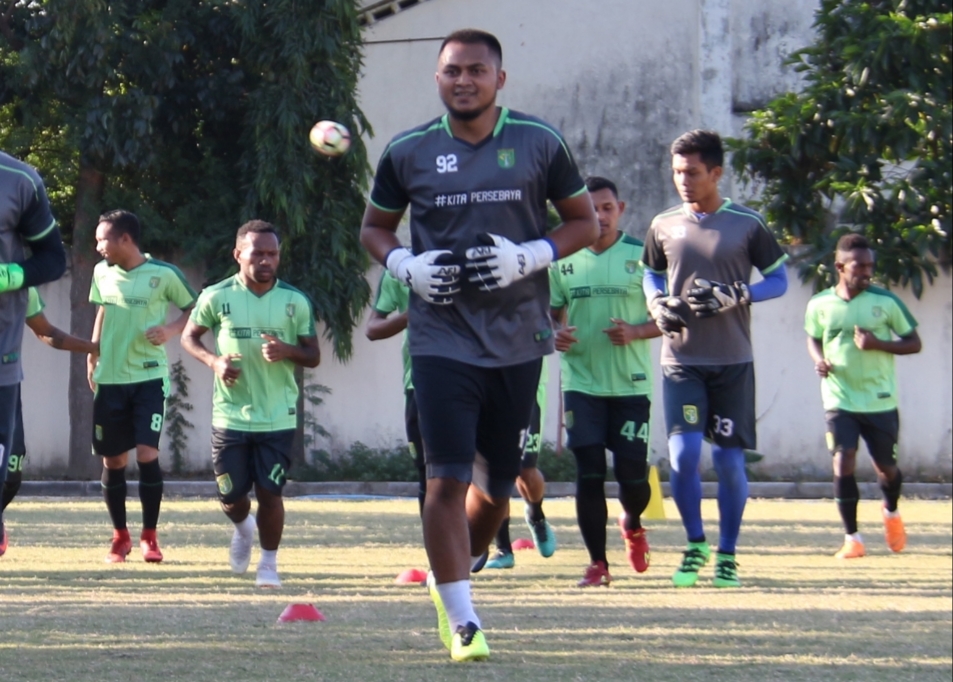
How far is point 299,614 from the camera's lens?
22.4 feet

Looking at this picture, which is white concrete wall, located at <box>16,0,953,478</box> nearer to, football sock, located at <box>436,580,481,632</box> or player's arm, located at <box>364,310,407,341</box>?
player's arm, located at <box>364,310,407,341</box>

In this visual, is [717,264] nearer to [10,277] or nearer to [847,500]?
[847,500]

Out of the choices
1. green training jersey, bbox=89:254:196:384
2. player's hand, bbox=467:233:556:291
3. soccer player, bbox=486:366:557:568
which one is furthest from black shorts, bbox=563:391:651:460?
player's hand, bbox=467:233:556:291

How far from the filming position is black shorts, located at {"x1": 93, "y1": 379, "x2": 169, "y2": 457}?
33.0 feet

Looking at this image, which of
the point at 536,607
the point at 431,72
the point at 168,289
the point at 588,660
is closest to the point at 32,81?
the point at 431,72

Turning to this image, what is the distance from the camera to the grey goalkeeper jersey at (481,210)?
18.2ft

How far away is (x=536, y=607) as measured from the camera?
7.42m

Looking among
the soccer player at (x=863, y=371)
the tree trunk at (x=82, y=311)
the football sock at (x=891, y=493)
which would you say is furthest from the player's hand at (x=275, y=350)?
the tree trunk at (x=82, y=311)

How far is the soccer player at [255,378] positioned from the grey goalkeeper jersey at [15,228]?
3152mm

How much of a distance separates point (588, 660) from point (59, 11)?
14598mm

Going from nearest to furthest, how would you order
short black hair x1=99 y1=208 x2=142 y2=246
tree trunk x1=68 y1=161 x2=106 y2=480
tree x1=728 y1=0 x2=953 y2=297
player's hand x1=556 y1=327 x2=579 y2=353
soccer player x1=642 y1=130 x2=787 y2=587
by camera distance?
soccer player x1=642 y1=130 x2=787 y2=587 → player's hand x1=556 y1=327 x2=579 y2=353 → short black hair x1=99 y1=208 x2=142 y2=246 → tree x1=728 y1=0 x2=953 y2=297 → tree trunk x1=68 y1=161 x2=106 y2=480

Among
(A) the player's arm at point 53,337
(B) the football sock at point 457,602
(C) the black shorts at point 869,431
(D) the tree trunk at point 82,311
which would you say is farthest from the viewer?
(D) the tree trunk at point 82,311

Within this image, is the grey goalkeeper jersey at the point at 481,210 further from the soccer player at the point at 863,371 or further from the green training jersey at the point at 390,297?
the soccer player at the point at 863,371

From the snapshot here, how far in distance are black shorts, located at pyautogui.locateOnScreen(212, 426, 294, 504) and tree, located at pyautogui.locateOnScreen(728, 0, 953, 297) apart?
11.7 meters
